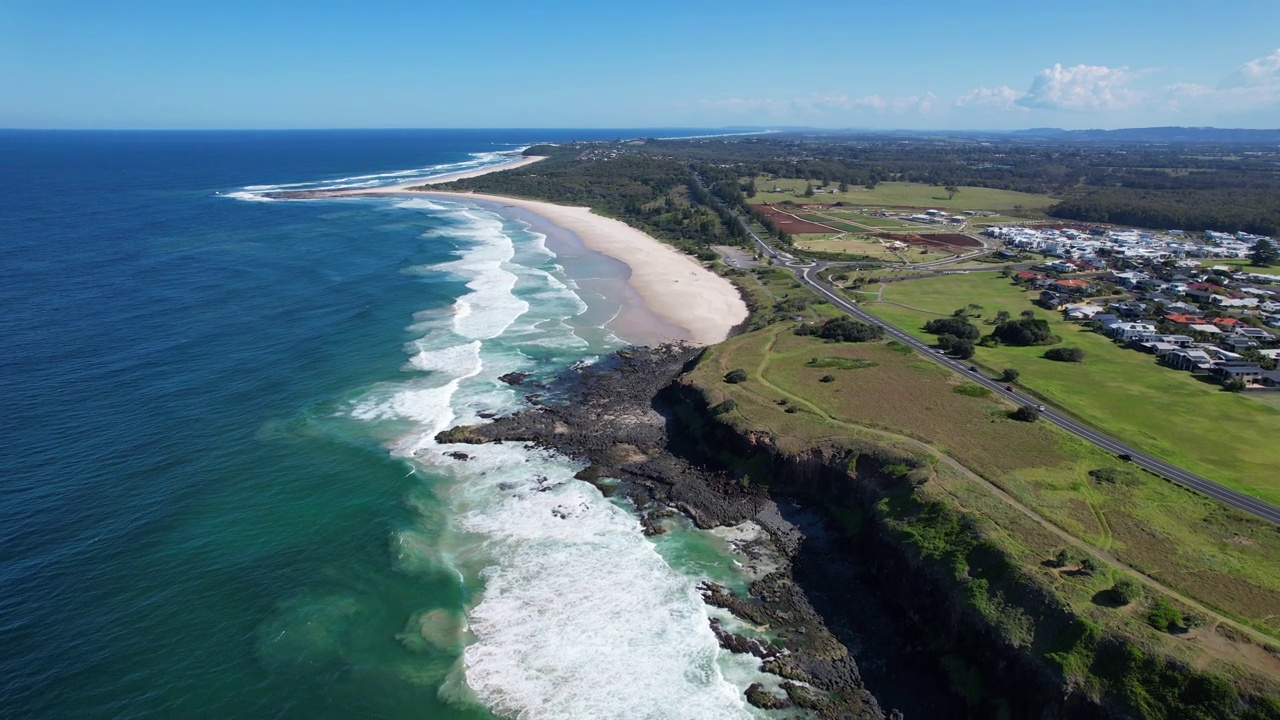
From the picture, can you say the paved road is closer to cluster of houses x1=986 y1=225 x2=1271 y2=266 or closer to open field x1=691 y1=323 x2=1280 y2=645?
open field x1=691 y1=323 x2=1280 y2=645

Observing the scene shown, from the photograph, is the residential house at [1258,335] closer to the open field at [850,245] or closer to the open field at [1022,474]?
the open field at [1022,474]

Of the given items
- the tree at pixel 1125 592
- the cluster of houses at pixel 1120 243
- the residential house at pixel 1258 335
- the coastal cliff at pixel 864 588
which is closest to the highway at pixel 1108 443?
the tree at pixel 1125 592

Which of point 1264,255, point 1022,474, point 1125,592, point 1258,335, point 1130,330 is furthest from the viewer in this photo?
point 1264,255

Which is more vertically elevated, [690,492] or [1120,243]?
[1120,243]

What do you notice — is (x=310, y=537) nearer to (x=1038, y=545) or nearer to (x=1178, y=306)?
(x=1038, y=545)

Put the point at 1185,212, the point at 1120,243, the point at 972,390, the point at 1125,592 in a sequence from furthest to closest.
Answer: the point at 1185,212 < the point at 1120,243 < the point at 972,390 < the point at 1125,592

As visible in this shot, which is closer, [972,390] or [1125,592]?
[1125,592]

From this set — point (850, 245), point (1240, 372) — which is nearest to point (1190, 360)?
point (1240, 372)
